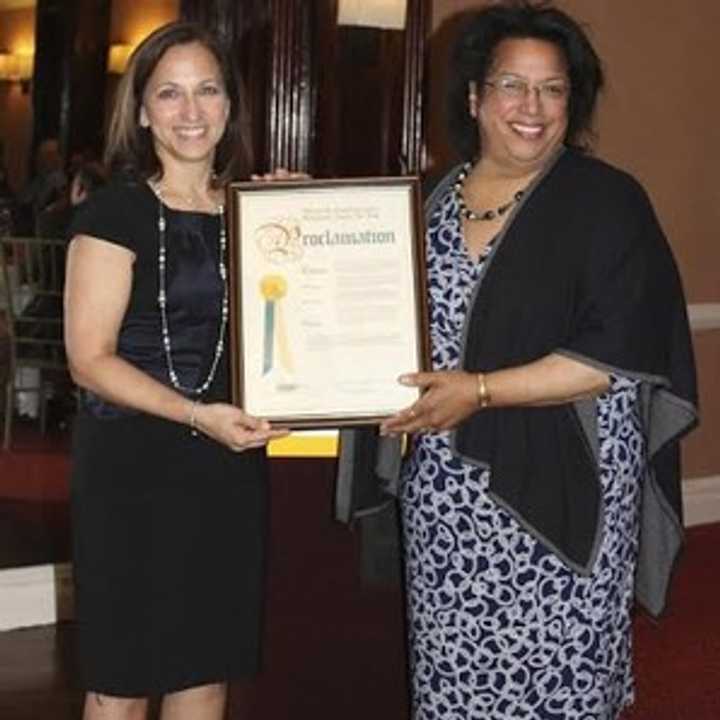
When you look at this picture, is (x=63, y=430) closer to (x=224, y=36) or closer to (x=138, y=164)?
(x=224, y=36)

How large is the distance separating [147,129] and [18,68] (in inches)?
76.1

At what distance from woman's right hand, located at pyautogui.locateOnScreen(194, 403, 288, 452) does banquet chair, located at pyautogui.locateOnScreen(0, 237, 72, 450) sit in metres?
2.20

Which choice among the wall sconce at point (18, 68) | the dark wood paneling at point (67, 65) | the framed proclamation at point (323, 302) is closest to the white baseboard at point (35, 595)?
the dark wood paneling at point (67, 65)

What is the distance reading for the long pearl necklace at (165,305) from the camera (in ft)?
8.21

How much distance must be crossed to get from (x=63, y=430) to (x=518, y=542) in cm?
248

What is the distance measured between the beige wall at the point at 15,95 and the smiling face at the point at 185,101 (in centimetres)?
195

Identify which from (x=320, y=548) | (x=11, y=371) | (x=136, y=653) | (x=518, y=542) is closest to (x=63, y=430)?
(x=11, y=371)

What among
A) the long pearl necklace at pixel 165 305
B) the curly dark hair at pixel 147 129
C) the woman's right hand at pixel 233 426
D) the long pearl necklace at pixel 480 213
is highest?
the curly dark hair at pixel 147 129

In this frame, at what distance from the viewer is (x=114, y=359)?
2.47m

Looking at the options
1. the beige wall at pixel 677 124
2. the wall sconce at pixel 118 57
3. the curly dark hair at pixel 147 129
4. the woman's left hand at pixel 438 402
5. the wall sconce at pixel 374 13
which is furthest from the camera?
the beige wall at pixel 677 124

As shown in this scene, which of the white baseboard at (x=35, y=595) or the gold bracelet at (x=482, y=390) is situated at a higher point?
the gold bracelet at (x=482, y=390)

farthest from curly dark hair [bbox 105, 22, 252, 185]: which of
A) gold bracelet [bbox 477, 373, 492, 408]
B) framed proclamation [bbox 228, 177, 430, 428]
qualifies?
gold bracelet [bbox 477, 373, 492, 408]

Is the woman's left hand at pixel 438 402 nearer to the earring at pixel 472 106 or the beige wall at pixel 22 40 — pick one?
the earring at pixel 472 106

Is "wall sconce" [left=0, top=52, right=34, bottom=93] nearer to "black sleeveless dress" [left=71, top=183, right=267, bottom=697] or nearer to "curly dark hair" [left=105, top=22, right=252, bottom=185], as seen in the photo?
"curly dark hair" [left=105, top=22, right=252, bottom=185]
